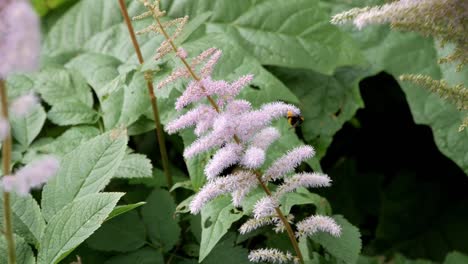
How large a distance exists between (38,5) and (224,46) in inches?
38.9

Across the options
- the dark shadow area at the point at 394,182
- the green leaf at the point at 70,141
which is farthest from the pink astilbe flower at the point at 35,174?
the dark shadow area at the point at 394,182

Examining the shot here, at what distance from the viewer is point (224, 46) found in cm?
175

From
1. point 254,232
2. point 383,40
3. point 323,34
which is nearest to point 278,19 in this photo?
point 323,34

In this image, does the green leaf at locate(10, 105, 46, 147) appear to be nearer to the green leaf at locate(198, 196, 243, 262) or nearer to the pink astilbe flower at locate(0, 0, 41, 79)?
the green leaf at locate(198, 196, 243, 262)

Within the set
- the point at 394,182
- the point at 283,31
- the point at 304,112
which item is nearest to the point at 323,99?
the point at 304,112

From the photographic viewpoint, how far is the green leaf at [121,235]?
58.2 inches

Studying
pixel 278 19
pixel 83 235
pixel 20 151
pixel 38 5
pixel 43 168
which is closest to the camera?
pixel 43 168

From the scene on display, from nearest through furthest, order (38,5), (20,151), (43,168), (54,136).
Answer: (43,168) → (20,151) → (54,136) → (38,5)

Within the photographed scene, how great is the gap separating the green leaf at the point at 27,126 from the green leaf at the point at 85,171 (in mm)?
358

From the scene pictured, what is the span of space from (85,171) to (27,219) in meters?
0.17

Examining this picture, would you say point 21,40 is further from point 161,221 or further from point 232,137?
point 161,221

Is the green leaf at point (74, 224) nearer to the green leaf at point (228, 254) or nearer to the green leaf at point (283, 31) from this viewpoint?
the green leaf at point (228, 254)

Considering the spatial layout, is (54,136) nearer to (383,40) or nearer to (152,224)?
(152,224)

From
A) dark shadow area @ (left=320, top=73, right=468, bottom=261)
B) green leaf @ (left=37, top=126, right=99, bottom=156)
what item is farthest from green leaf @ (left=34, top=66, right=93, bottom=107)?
dark shadow area @ (left=320, top=73, right=468, bottom=261)
